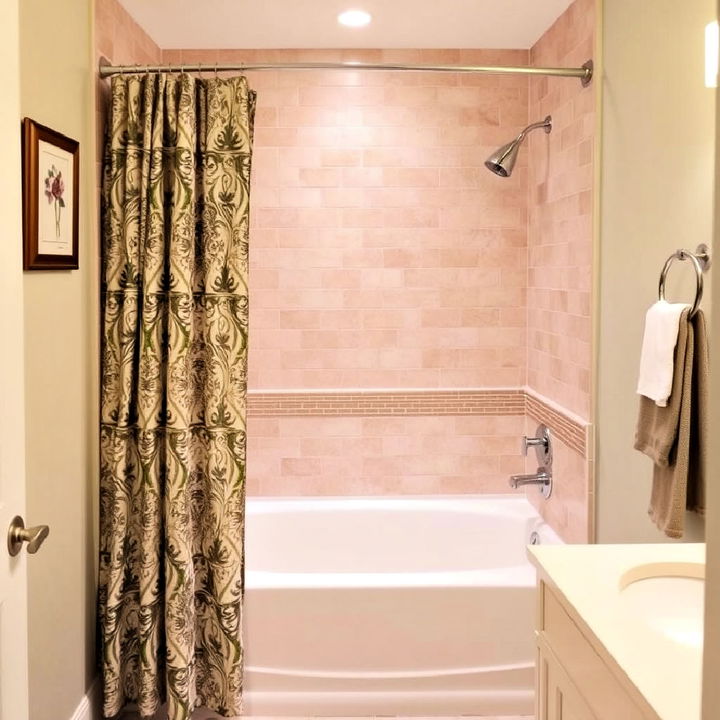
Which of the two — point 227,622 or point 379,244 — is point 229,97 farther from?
point 227,622

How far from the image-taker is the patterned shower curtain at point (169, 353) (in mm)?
2756

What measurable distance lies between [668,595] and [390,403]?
2251 mm

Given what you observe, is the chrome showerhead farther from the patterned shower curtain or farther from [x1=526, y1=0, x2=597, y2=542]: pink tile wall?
the patterned shower curtain

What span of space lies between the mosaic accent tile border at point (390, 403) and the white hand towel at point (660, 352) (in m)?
1.69

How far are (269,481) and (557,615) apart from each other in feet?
7.72

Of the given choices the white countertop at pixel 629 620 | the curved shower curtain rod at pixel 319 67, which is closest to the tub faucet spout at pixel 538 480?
the curved shower curtain rod at pixel 319 67

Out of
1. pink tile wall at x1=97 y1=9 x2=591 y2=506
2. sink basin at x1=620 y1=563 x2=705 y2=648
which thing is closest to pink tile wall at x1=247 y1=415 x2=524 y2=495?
pink tile wall at x1=97 y1=9 x2=591 y2=506

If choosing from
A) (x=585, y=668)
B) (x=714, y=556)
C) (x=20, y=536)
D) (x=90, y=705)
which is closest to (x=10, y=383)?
(x=20, y=536)

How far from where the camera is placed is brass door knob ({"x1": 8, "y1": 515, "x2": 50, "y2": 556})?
1593 mm

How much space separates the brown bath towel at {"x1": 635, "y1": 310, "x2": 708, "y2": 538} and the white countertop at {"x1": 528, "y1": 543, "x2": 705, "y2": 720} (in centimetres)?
23

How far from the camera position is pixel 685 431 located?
2033 millimetres

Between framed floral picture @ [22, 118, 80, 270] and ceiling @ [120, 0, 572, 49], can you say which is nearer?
framed floral picture @ [22, 118, 80, 270]

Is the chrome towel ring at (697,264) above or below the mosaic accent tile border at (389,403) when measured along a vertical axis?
above

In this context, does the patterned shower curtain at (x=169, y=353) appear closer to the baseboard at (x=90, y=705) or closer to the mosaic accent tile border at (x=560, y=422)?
the baseboard at (x=90, y=705)
